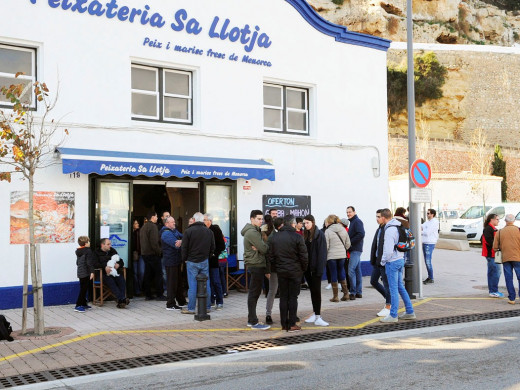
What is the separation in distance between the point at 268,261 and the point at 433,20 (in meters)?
73.2

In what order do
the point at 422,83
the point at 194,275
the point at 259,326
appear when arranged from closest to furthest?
Answer: the point at 259,326 → the point at 194,275 → the point at 422,83

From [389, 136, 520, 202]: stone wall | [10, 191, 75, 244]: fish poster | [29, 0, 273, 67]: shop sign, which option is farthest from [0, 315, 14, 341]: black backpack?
[389, 136, 520, 202]: stone wall

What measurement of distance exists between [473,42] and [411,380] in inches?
3196

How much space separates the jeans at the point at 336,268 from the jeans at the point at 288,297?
2992 mm

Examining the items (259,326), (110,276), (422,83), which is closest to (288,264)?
(259,326)

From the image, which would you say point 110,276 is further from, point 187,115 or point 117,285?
point 187,115

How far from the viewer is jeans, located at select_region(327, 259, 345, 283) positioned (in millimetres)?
11906

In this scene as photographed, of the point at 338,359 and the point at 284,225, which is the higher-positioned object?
the point at 284,225

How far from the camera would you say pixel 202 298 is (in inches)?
395

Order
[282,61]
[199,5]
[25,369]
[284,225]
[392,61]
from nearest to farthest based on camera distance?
[25,369]
[284,225]
[199,5]
[282,61]
[392,61]

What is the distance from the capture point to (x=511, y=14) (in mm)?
86062

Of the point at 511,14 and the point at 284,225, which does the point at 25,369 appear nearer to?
the point at 284,225

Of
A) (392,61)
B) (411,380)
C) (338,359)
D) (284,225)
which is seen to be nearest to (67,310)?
(284,225)

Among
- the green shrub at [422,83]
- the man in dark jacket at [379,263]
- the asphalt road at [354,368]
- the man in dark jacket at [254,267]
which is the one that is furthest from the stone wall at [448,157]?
the asphalt road at [354,368]
